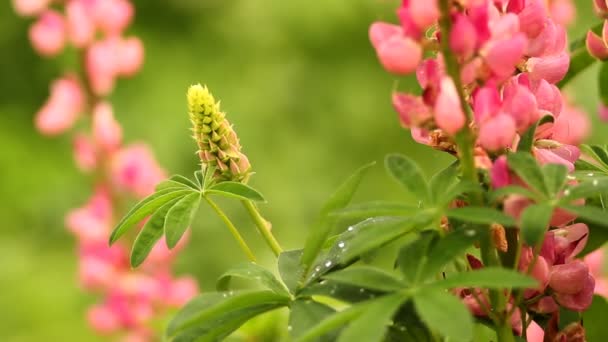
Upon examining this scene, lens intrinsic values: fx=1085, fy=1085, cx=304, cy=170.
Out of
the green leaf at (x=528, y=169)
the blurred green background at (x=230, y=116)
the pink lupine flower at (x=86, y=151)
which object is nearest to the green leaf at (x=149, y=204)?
the green leaf at (x=528, y=169)

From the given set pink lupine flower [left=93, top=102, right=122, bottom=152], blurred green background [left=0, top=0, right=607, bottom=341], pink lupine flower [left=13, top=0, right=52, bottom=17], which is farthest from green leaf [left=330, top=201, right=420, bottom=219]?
blurred green background [left=0, top=0, right=607, bottom=341]

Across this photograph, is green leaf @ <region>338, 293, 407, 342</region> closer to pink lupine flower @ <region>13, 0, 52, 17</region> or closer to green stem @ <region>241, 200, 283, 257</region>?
green stem @ <region>241, 200, 283, 257</region>

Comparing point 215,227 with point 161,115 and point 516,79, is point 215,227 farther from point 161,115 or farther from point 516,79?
point 516,79

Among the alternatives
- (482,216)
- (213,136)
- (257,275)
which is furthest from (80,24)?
(482,216)

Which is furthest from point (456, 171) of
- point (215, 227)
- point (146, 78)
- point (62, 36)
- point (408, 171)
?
point (146, 78)

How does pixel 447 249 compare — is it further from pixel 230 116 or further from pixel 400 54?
pixel 230 116
